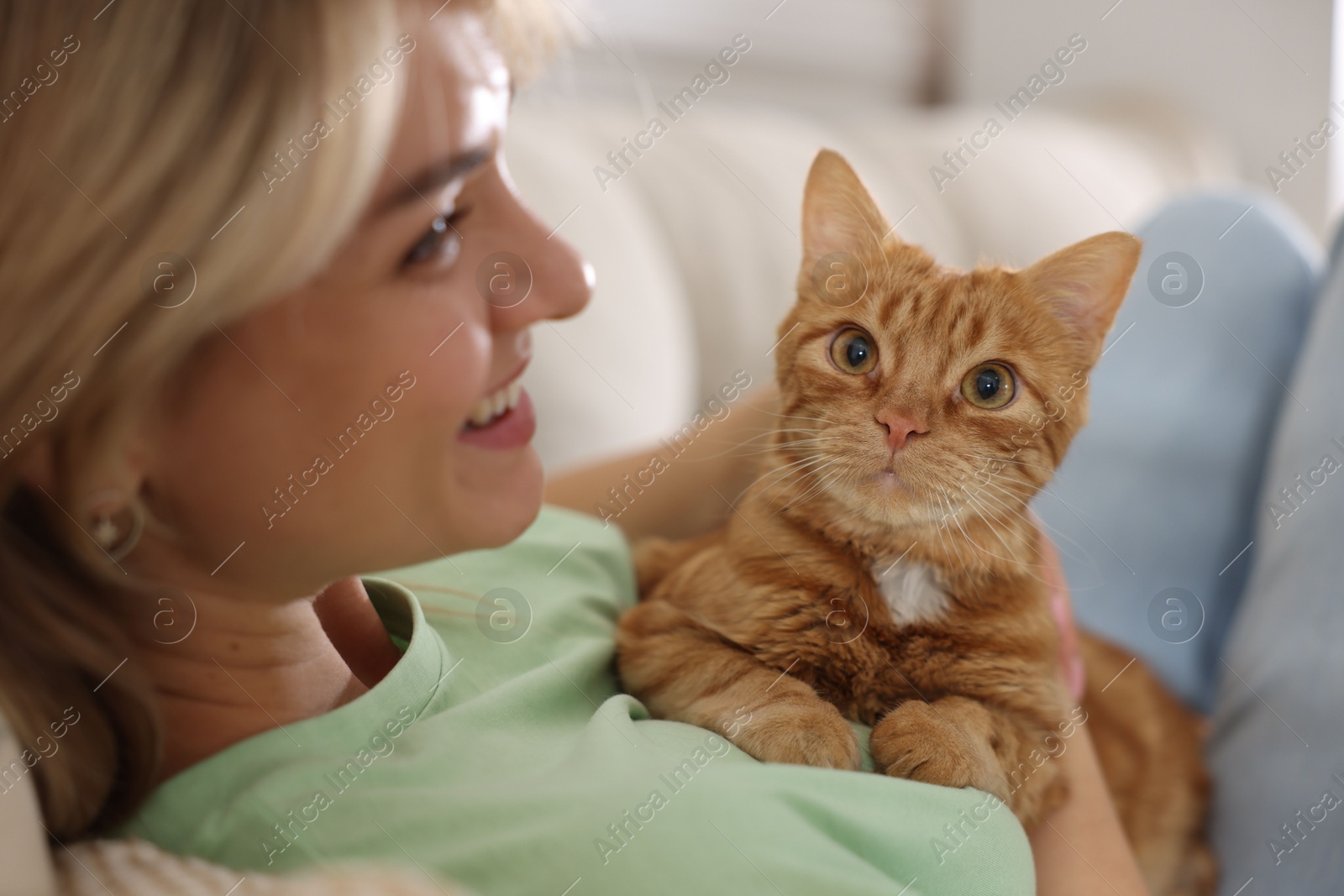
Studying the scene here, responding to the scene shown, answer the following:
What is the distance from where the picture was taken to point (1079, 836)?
0.88 metres

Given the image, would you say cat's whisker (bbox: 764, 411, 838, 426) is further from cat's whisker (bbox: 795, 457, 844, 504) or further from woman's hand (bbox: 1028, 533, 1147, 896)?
woman's hand (bbox: 1028, 533, 1147, 896)

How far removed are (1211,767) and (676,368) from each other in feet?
3.25

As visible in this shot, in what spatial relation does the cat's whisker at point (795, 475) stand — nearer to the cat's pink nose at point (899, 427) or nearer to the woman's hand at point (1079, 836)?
the cat's pink nose at point (899, 427)

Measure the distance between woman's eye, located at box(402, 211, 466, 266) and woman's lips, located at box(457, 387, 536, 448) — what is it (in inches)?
4.9

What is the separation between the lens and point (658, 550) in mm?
1150

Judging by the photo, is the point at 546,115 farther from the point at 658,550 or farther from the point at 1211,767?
the point at 1211,767

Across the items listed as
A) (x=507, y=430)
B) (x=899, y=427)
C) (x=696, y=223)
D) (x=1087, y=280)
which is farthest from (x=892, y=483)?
(x=696, y=223)

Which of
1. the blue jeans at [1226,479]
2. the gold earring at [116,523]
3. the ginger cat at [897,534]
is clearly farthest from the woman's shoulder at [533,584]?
the blue jeans at [1226,479]

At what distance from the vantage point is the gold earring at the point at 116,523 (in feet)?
2.03

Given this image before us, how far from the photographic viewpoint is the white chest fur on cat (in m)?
0.76

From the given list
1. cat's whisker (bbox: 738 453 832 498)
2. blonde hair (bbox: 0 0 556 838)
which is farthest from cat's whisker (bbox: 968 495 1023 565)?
blonde hair (bbox: 0 0 556 838)

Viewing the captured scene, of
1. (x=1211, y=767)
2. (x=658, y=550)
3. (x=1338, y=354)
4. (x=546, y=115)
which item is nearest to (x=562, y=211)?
(x=546, y=115)

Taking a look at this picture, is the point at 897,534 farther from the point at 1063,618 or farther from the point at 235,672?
the point at 235,672

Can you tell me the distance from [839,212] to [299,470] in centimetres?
43
